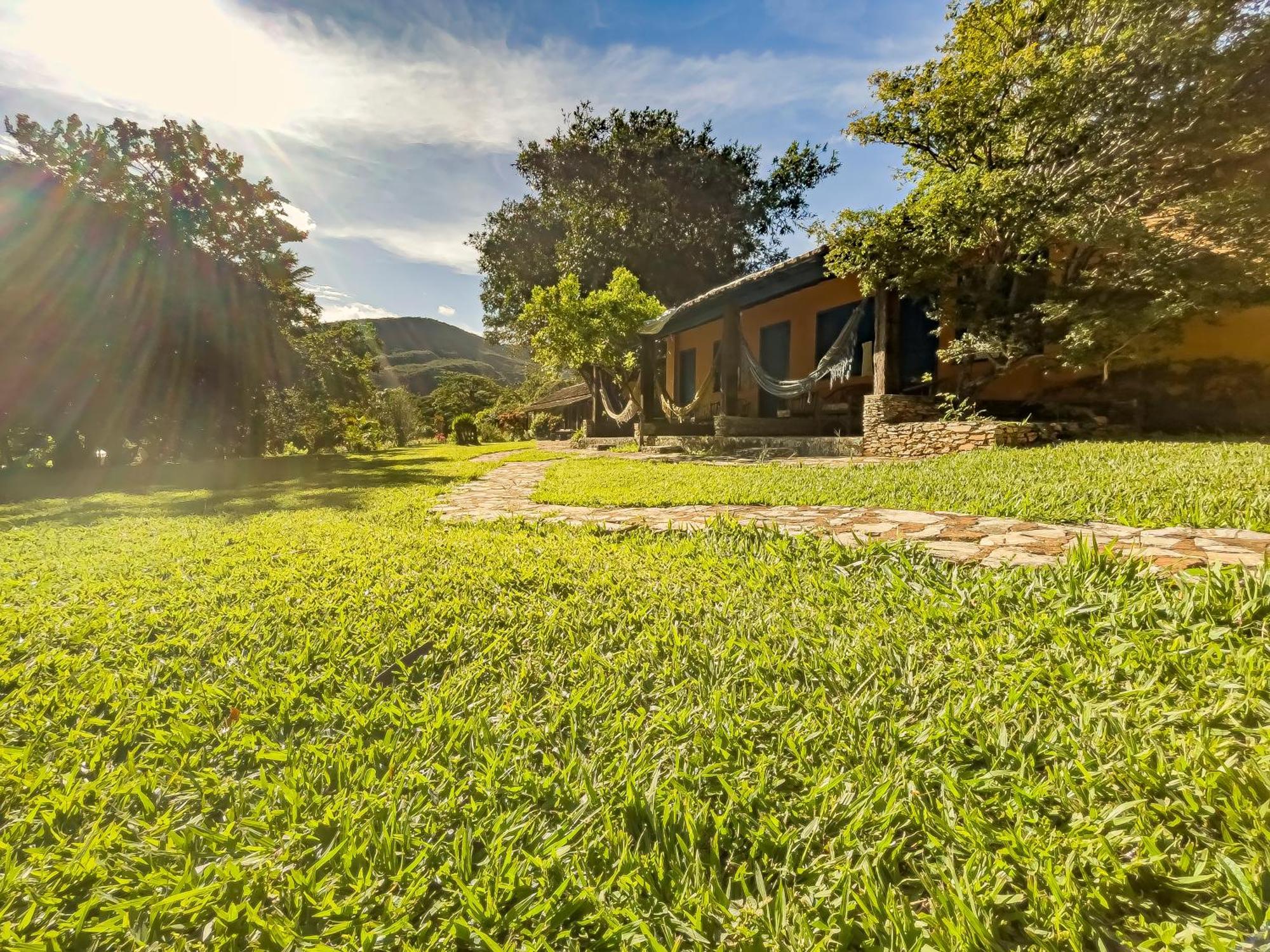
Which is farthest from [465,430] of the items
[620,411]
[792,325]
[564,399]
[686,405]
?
[792,325]

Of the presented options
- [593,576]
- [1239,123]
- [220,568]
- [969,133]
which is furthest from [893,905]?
[1239,123]

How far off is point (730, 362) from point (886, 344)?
10.8 feet

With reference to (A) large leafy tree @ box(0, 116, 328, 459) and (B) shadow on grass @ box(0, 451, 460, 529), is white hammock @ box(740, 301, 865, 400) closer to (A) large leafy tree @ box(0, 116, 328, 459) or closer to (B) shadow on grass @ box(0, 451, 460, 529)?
(B) shadow on grass @ box(0, 451, 460, 529)

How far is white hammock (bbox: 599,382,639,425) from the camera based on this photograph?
14.0m

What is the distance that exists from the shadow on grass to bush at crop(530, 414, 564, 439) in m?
12.9

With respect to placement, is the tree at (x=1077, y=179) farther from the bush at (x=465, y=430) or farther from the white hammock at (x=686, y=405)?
the bush at (x=465, y=430)

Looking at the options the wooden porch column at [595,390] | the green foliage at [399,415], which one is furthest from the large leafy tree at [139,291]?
the green foliage at [399,415]

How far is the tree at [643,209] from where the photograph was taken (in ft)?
58.2

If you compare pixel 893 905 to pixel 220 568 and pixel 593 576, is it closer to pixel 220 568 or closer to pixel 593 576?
pixel 593 576

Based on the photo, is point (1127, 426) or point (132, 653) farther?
point (1127, 426)

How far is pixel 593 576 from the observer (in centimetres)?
260

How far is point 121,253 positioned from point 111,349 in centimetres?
175

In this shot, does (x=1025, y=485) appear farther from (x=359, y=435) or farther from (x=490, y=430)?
(x=490, y=430)

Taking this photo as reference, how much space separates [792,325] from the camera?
11.5m
